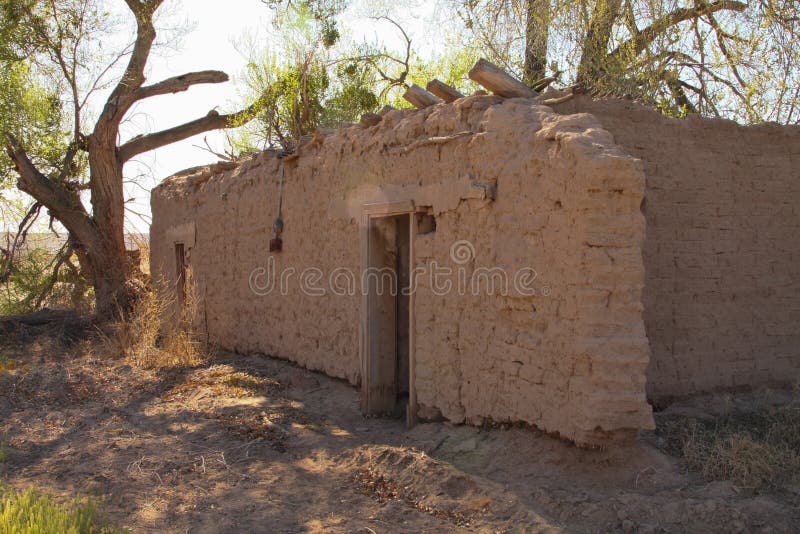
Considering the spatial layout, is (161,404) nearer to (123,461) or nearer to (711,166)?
(123,461)

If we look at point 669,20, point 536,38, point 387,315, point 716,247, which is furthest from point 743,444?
point 536,38

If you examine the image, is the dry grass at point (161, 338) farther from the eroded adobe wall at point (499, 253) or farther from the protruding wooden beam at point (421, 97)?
the protruding wooden beam at point (421, 97)

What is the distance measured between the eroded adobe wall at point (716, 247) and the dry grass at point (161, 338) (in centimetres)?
549

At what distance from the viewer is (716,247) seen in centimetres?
546

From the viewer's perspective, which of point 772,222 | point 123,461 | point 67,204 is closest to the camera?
point 123,461

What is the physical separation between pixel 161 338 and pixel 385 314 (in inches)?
181

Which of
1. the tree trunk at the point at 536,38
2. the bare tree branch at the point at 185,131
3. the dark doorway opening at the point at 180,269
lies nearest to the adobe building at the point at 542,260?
the dark doorway opening at the point at 180,269

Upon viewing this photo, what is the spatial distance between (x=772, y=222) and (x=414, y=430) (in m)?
3.38

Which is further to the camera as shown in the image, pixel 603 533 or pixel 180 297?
pixel 180 297

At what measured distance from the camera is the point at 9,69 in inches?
442

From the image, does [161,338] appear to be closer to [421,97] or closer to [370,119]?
[370,119]

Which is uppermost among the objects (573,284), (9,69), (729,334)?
(9,69)

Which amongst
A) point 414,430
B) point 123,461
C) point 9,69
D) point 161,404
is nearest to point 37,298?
point 9,69

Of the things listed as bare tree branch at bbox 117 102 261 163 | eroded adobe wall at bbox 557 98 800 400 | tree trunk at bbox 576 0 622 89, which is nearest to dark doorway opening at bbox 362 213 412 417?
eroded adobe wall at bbox 557 98 800 400
